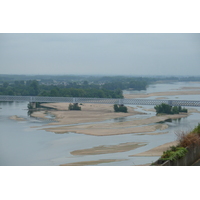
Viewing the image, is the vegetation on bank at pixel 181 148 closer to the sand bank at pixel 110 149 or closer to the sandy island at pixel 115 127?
the sand bank at pixel 110 149

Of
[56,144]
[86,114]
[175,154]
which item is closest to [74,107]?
[86,114]

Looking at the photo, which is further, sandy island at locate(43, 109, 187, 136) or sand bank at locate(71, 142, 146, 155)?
sandy island at locate(43, 109, 187, 136)

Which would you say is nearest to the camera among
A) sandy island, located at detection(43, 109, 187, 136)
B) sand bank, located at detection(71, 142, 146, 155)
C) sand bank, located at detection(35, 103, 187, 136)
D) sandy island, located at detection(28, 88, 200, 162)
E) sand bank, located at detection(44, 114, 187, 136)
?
sand bank, located at detection(71, 142, 146, 155)

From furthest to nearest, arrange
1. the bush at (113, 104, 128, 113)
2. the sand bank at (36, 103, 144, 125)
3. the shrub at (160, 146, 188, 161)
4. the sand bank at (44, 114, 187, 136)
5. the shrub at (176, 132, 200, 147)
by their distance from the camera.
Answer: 1. the bush at (113, 104, 128, 113)
2. the sand bank at (36, 103, 144, 125)
3. the sand bank at (44, 114, 187, 136)
4. the shrub at (176, 132, 200, 147)
5. the shrub at (160, 146, 188, 161)

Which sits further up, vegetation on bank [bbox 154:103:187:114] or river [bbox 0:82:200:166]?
vegetation on bank [bbox 154:103:187:114]

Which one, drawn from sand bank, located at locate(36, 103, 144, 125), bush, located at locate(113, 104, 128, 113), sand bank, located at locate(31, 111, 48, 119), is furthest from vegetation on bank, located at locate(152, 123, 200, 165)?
bush, located at locate(113, 104, 128, 113)

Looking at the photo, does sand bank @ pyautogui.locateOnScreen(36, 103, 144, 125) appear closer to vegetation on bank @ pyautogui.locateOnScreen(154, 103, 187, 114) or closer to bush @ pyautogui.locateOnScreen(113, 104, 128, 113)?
bush @ pyautogui.locateOnScreen(113, 104, 128, 113)

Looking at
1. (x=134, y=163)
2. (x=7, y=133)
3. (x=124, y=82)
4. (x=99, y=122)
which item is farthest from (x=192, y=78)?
(x=134, y=163)

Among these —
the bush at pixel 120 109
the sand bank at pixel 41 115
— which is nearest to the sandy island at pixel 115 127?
the sand bank at pixel 41 115

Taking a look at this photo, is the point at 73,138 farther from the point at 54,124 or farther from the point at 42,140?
the point at 54,124
